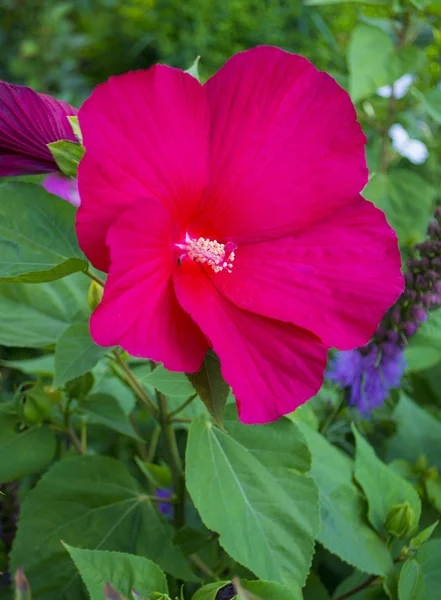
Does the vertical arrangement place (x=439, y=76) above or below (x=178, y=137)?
below

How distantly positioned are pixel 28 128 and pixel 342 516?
49 cm

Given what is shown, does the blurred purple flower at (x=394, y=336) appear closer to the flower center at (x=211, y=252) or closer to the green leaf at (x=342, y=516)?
the green leaf at (x=342, y=516)

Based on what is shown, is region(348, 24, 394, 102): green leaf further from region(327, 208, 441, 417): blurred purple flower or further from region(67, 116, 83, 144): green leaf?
region(67, 116, 83, 144): green leaf

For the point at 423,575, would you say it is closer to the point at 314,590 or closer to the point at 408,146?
the point at 314,590

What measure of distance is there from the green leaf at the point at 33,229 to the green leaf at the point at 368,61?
2.36 feet

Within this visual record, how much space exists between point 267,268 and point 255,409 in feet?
0.39

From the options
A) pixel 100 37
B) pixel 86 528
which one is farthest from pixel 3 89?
pixel 100 37

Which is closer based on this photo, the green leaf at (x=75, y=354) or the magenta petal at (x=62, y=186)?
the green leaf at (x=75, y=354)

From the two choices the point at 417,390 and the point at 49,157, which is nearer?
the point at 49,157

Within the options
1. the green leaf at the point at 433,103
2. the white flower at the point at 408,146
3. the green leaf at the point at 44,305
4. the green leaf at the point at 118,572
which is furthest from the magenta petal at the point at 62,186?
the white flower at the point at 408,146

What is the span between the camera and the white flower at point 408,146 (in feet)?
5.44

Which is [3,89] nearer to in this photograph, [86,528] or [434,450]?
[86,528]

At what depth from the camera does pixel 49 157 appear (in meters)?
0.55

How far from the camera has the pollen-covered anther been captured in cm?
55
